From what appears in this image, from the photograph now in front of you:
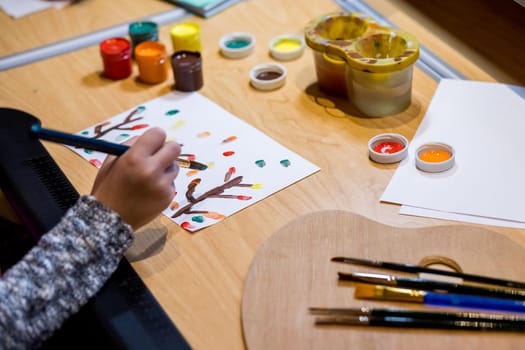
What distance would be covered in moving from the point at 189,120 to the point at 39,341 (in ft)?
1.57

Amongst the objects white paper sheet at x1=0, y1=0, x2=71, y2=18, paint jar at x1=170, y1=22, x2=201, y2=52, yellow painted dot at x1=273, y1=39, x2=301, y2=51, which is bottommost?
yellow painted dot at x1=273, y1=39, x2=301, y2=51

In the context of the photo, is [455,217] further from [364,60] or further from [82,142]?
[82,142]

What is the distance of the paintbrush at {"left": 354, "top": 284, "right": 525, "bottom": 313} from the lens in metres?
0.70

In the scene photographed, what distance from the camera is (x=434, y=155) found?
38.0 inches

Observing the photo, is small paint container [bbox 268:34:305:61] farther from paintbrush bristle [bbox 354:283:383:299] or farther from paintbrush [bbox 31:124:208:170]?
paintbrush bristle [bbox 354:283:383:299]

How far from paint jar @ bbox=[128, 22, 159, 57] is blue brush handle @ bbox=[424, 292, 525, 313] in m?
0.78

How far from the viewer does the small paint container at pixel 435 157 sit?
936mm

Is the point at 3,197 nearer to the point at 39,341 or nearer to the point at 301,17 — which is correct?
the point at 39,341

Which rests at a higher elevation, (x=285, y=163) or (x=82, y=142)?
(x=82, y=142)

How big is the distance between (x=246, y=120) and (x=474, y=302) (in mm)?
512

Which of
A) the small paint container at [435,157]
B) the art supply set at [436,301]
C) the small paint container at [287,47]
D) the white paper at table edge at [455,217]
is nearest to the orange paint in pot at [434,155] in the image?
the small paint container at [435,157]

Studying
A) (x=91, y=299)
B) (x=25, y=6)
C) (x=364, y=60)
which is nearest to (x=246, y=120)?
(x=364, y=60)

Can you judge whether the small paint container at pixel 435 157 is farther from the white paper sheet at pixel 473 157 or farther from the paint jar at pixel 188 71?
the paint jar at pixel 188 71

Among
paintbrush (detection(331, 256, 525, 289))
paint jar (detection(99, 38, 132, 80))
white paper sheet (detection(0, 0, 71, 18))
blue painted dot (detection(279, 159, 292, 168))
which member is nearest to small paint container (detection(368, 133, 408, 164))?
blue painted dot (detection(279, 159, 292, 168))
